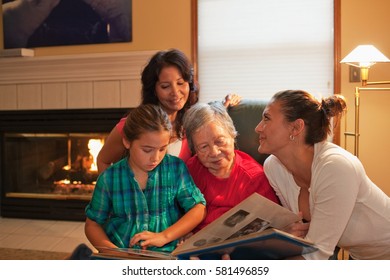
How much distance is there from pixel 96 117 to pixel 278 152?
239 cm

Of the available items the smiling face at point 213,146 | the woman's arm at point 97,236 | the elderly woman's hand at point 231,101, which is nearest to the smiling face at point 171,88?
the elderly woman's hand at point 231,101

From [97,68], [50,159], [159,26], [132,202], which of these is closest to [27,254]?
[50,159]

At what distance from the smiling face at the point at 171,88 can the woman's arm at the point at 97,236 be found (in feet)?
2.07

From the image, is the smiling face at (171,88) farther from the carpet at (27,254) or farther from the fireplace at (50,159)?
the fireplace at (50,159)

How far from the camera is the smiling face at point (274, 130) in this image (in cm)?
136

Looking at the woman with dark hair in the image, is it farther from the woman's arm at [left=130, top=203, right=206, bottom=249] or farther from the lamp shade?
the lamp shade

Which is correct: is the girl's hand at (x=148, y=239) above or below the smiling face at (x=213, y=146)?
below

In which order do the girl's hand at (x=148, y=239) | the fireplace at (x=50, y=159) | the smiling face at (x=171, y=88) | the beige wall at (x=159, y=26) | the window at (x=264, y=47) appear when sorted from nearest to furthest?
the girl's hand at (x=148, y=239)
the smiling face at (x=171, y=88)
the window at (x=264, y=47)
the beige wall at (x=159, y=26)
the fireplace at (x=50, y=159)

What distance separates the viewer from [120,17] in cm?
341

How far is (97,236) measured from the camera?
1.39 metres

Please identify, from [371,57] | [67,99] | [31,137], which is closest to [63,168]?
[31,137]

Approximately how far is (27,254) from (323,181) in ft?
7.31

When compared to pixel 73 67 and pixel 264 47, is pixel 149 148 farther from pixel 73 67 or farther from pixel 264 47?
pixel 73 67
